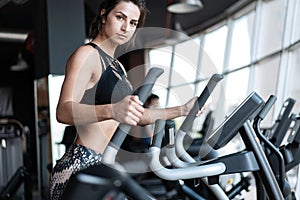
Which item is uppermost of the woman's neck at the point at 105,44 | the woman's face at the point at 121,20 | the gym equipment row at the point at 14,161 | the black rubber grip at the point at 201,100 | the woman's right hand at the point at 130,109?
the woman's face at the point at 121,20

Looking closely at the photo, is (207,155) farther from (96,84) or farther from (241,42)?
(241,42)

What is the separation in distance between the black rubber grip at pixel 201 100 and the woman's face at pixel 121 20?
0.34 metres

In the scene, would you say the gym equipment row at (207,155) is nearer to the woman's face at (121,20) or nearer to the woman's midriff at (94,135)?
the woman's midriff at (94,135)

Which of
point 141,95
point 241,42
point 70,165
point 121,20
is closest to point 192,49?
point 121,20

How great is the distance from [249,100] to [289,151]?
34.3 inches

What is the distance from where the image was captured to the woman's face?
1340mm

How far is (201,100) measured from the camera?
1.41 metres

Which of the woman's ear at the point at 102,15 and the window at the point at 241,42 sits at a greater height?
the woman's ear at the point at 102,15

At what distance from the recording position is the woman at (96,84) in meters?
1.23

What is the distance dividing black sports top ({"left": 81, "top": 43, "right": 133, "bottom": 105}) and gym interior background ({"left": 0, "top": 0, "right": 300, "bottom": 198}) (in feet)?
1.15

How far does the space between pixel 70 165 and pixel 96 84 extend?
0.93 ft

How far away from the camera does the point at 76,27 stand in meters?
4.24

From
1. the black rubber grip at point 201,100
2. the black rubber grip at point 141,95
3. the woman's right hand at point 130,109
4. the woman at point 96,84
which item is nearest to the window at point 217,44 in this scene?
the black rubber grip at point 201,100

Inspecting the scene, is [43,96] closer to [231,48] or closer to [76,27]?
[76,27]
